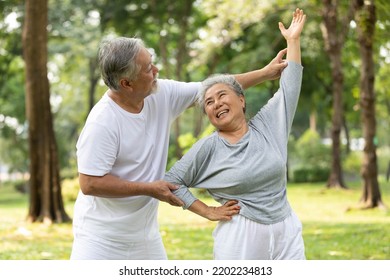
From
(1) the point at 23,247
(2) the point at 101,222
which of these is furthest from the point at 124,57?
(1) the point at 23,247

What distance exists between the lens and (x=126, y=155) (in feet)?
11.2

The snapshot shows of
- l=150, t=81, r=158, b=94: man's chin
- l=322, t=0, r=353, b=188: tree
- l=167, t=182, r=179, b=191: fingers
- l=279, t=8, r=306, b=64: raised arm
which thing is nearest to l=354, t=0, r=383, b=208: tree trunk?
l=322, t=0, r=353, b=188: tree

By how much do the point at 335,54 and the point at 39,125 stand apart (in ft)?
33.9

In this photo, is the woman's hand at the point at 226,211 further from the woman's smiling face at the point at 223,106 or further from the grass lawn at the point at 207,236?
the grass lawn at the point at 207,236

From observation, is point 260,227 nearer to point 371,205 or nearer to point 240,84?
point 240,84

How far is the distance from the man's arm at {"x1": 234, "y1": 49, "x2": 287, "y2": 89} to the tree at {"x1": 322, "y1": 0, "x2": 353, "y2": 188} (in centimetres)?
1337

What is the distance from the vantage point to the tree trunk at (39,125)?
11258 millimetres

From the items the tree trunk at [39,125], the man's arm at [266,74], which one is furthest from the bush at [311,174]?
the man's arm at [266,74]

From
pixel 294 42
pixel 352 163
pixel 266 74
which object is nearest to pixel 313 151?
pixel 352 163

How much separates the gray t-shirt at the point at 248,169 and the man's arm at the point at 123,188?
0.07 meters

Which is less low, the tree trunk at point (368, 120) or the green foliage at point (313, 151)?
the tree trunk at point (368, 120)

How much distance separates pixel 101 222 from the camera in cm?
351

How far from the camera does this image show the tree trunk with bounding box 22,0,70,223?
11.3 meters

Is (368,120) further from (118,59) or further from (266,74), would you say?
(118,59)
